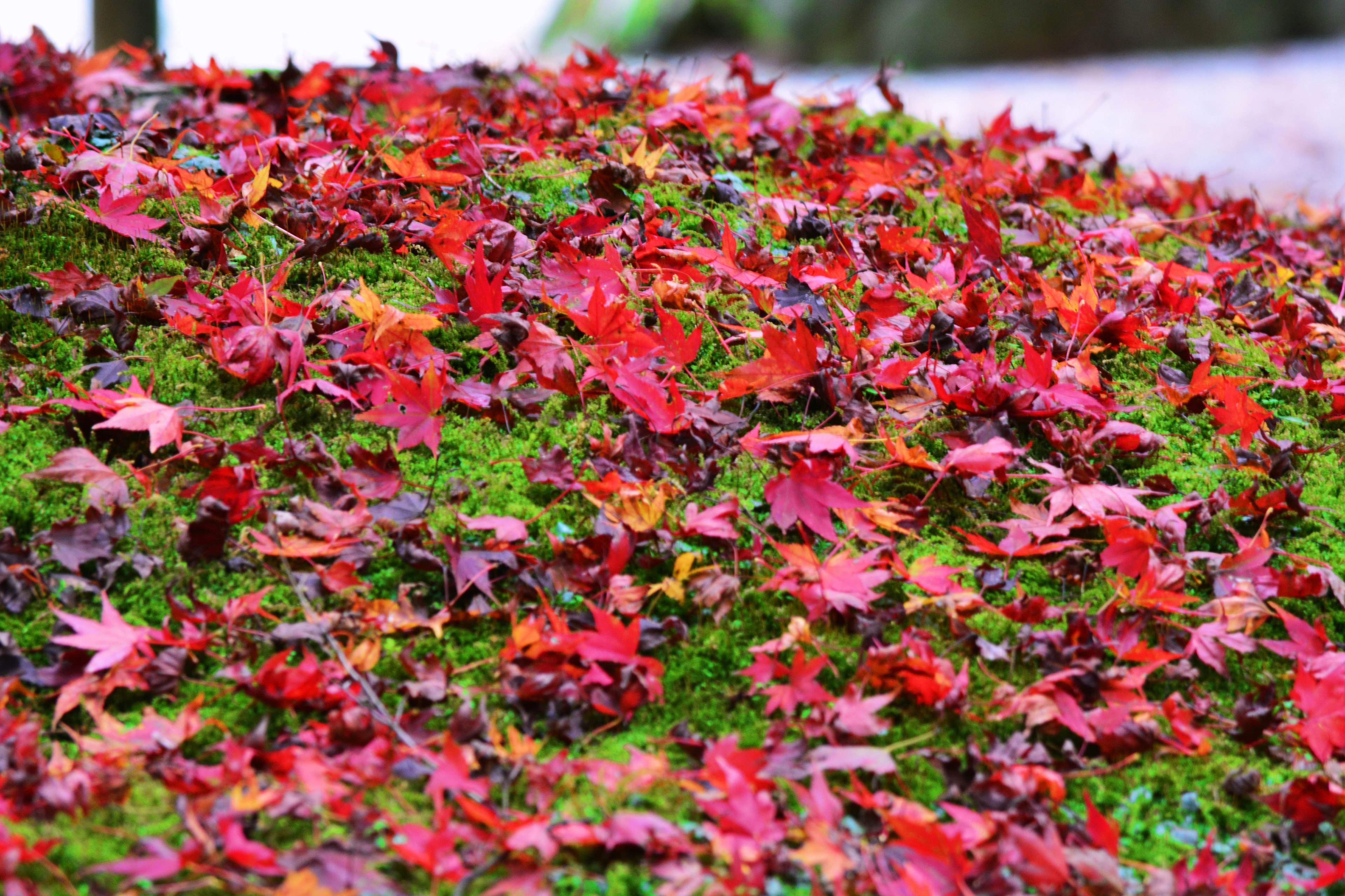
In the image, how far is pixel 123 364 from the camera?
5.54ft

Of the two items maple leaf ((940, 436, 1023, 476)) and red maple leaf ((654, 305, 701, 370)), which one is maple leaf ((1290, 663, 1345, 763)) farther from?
red maple leaf ((654, 305, 701, 370))

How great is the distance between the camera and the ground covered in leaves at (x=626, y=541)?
1.14 meters

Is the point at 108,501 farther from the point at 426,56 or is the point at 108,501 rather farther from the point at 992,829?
the point at 426,56

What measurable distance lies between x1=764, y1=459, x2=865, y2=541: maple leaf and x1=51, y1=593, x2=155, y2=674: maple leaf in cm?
91

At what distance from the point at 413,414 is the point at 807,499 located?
2.15ft

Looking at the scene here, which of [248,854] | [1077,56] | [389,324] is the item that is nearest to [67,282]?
[389,324]

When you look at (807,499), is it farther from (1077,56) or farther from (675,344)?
(1077,56)

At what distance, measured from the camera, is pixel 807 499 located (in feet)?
4.87

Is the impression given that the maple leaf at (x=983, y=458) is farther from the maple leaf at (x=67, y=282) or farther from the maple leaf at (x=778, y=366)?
the maple leaf at (x=67, y=282)

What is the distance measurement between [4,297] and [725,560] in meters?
1.45

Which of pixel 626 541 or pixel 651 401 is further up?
pixel 651 401

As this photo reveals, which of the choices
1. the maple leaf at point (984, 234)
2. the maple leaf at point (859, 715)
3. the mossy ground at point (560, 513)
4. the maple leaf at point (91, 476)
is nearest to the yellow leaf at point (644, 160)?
the mossy ground at point (560, 513)

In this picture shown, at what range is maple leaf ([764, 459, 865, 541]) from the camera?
1.47m

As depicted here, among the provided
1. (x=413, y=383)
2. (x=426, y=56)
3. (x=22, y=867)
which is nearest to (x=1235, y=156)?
(x=426, y=56)
